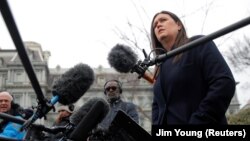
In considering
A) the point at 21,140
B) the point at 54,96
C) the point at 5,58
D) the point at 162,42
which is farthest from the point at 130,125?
the point at 5,58

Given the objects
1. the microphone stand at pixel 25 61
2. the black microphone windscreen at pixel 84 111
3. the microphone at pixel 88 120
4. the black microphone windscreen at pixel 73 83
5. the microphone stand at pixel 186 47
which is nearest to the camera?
the microphone stand at pixel 25 61

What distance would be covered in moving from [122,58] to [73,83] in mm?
411

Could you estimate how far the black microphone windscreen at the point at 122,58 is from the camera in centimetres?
215

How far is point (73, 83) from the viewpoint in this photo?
1.93m

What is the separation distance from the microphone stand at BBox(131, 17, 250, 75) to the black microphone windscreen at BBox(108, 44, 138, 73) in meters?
0.14

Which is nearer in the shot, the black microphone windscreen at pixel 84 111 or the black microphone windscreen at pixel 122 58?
the black microphone windscreen at pixel 84 111

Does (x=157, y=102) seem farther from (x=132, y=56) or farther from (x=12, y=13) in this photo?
(x=12, y=13)

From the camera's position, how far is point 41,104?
1587mm

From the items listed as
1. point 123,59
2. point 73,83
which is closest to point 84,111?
point 73,83

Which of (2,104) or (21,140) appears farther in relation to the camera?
(2,104)

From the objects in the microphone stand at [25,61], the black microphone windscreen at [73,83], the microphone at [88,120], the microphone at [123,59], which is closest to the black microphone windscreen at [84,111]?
the microphone at [88,120]

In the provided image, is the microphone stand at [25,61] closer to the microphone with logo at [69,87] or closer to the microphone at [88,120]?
the microphone with logo at [69,87]

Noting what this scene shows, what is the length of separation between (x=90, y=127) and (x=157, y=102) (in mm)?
769

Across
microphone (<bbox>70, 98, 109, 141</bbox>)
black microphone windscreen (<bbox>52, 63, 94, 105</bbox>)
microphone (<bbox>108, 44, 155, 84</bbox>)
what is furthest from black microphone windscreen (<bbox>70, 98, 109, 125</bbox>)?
microphone (<bbox>108, 44, 155, 84</bbox>)
